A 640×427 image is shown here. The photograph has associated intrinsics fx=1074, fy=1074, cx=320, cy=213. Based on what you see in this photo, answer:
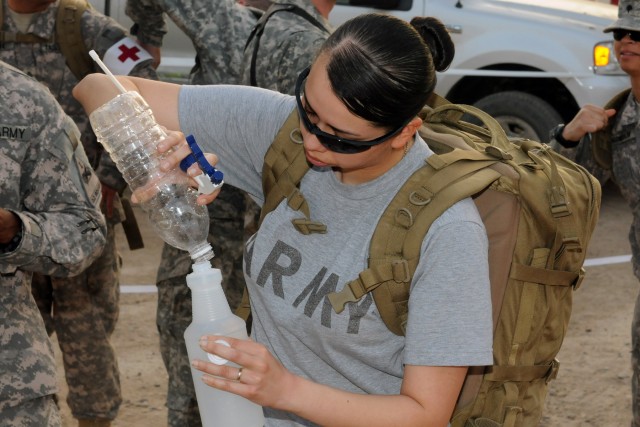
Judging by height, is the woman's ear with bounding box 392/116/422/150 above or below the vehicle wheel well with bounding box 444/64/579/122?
above

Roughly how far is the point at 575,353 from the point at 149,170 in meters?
4.51

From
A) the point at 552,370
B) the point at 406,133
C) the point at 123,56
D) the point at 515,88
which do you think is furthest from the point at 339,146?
the point at 515,88

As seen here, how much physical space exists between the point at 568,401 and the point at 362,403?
12.7 ft

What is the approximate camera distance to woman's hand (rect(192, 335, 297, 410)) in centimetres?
210

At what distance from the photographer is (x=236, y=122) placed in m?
2.67

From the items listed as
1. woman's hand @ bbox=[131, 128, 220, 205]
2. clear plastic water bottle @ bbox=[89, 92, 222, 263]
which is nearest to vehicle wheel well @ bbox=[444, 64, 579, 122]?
clear plastic water bottle @ bbox=[89, 92, 222, 263]

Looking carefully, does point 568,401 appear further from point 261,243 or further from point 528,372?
point 261,243

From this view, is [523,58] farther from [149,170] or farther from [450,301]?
[450,301]

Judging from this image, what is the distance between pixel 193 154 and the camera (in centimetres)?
238

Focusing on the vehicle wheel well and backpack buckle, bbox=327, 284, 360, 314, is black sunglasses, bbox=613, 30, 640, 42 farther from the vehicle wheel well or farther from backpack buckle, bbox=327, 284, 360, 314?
the vehicle wheel well

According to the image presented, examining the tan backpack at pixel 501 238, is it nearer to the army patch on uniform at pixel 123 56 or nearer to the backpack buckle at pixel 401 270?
the backpack buckle at pixel 401 270

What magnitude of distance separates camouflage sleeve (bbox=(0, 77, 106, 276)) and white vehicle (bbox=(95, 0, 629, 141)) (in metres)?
5.70

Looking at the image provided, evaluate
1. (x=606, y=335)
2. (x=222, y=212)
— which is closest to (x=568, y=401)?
(x=606, y=335)

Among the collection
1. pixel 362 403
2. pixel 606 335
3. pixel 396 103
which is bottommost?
pixel 606 335
